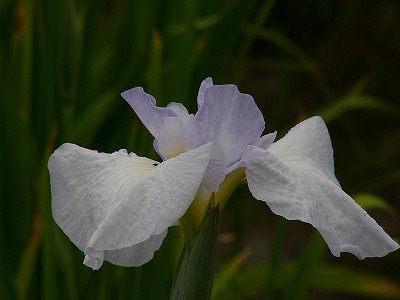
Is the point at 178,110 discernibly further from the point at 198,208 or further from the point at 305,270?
the point at 305,270

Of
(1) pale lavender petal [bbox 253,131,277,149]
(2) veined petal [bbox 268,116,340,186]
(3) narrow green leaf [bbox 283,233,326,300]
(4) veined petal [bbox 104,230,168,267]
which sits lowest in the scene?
(3) narrow green leaf [bbox 283,233,326,300]

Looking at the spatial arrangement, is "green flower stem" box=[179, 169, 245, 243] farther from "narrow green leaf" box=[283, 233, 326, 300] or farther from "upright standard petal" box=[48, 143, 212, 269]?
"narrow green leaf" box=[283, 233, 326, 300]

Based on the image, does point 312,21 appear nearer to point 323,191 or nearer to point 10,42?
point 10,42

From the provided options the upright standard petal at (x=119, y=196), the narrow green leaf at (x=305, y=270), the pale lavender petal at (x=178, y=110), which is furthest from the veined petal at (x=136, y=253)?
the narrow green leaf at (x=305, y=270)

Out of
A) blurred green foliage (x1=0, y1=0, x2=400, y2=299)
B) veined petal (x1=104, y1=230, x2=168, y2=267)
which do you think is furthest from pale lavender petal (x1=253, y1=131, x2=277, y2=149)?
blurred green foliage (x1=0, y1=0, x2=400, y2=299)

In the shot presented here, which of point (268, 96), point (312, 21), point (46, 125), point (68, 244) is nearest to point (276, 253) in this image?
point (68, 244)

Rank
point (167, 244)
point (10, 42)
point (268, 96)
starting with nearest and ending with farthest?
point (167, 244) → point (10, 42) → point (268, 96)

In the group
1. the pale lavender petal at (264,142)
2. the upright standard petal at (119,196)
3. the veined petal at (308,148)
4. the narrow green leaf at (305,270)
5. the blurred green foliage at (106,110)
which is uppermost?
the upright standard petal at (119,196)

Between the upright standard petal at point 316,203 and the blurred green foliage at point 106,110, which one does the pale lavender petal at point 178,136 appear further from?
the blurred green foliage at point 106,110
